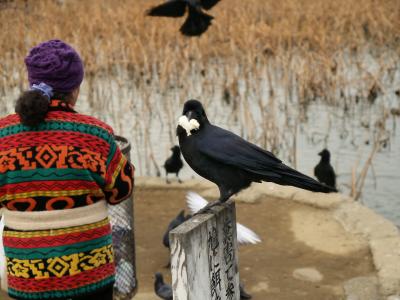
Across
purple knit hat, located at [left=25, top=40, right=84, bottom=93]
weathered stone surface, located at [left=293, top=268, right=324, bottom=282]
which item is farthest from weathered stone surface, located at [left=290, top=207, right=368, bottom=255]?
purple knit hat, located at [left=25, top=40, right=84, bottom=93]

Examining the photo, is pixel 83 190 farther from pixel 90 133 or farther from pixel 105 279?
pixel 105 279

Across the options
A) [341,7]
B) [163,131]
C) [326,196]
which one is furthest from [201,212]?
→ [341,7]

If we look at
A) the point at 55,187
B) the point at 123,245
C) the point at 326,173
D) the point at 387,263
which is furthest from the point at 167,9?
the point at 326,173

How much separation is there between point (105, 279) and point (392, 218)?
5.87 metres

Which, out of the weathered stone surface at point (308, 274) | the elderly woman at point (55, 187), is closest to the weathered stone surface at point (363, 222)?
the weathered stone surface at point (308, 274)

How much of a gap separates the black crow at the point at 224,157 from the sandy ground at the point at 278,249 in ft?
7.35

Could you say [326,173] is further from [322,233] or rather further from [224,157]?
[224,157]

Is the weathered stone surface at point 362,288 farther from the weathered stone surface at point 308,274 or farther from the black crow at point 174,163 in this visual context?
the black crow at point 174,163

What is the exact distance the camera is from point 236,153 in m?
2.96

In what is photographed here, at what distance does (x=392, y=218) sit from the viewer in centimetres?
760

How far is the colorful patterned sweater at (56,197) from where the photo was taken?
221cm

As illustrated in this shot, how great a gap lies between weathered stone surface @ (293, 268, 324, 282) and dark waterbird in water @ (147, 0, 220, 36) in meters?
2.28

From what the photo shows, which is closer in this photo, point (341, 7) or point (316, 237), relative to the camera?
point (316, 237)

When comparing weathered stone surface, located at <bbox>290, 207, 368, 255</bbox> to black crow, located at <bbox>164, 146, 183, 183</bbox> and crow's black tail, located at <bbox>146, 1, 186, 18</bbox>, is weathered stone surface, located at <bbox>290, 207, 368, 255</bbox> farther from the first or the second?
crow's black tail, located at <bbox>146, 1, 186, 18</bbox>
